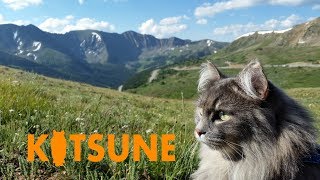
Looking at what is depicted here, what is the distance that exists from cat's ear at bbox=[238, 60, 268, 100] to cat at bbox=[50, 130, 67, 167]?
10.0 feet

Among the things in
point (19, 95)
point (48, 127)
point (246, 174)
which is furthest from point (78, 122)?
point (246, 174)

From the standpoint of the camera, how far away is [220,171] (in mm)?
5727

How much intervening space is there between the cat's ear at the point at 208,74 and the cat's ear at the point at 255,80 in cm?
97

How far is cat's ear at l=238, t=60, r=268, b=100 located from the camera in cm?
512

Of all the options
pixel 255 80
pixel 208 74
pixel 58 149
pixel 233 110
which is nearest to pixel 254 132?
pixel 233 110

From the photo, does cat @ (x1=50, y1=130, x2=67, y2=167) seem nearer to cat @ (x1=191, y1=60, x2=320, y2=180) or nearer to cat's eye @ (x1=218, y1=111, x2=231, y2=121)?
cat @ (x1=191, y1=60, x2=320, y2=180)

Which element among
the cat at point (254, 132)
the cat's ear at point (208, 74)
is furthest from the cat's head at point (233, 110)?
the cat's ear at point (208, 74)

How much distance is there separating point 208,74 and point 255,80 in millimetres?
1249

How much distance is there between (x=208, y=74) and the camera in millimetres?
6379

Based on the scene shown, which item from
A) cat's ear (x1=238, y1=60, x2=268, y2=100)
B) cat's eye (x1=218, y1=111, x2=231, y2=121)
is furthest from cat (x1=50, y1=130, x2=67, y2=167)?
cat's ear (x1=238, y1=60, x2=268, y2=100)

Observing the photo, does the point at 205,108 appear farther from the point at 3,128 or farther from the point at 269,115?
the point at 3,128

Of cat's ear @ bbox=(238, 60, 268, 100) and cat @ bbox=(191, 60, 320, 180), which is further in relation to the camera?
cat @ bbox=(191, 60, 320, 180)

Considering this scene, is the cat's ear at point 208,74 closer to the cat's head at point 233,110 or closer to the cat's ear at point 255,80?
the cat's head at point 233,110

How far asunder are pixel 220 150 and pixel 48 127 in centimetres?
365
